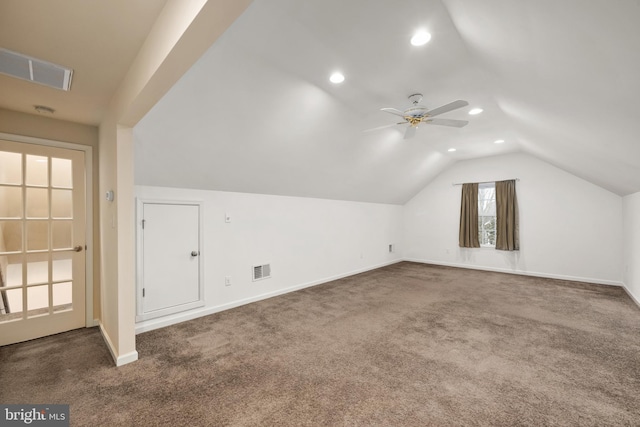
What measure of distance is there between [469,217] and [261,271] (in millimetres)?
5344

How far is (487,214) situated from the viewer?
6.65m

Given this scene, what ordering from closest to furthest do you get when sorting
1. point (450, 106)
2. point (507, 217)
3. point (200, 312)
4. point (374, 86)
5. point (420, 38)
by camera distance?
point (420, 38) < point (450, 106) < point (374, 86) < point (200, 312) < point (507, 217)

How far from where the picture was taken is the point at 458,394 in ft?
6.56

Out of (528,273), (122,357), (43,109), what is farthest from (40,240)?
(528,273)

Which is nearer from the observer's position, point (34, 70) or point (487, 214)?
point (34, 70)

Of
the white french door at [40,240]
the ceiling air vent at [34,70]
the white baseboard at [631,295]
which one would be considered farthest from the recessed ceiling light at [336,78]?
the white baseboard at [631,295]

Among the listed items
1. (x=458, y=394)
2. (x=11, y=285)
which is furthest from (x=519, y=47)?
(x=11, y=285)

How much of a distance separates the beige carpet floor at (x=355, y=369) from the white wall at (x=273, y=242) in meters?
0.45

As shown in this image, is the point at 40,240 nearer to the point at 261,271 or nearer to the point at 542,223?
the point at 261,271

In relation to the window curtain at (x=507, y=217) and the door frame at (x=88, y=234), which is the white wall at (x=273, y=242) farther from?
the window curtain at (x=507, y=217)

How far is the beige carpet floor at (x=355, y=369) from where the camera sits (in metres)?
1.80

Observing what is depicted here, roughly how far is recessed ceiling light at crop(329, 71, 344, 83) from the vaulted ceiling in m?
0.11

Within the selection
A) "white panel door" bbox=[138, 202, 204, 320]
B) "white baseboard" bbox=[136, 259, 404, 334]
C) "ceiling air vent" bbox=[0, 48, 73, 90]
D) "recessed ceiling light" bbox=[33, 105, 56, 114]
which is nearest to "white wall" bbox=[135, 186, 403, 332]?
"white baseboard" bbox=[136, 259, 404, 334]

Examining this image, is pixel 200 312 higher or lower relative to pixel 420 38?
lower
